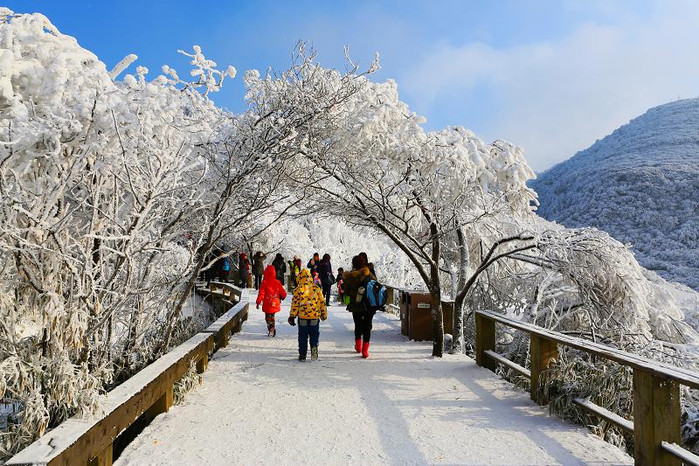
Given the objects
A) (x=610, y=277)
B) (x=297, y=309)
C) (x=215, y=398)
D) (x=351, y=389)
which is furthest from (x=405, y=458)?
(x=610, y=277)

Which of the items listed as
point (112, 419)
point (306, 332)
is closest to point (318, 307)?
point (306, 332)

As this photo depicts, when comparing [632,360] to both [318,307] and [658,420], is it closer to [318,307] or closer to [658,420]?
[658,420]

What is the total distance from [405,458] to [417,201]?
5378 mm

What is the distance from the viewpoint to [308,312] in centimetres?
735

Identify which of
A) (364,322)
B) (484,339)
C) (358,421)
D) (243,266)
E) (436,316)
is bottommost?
(358,421)

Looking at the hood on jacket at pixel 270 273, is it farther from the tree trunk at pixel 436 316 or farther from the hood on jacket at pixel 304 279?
the tree trunk at pixel 436 316

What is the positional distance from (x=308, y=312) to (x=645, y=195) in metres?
62.4

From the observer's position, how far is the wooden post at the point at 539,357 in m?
5.23

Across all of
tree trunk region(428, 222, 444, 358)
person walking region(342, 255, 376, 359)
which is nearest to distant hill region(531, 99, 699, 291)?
tree trunk region(428, 222, 444, 358)

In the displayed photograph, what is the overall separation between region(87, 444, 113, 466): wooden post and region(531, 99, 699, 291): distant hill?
1629 inches

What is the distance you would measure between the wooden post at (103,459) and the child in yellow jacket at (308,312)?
402 cm

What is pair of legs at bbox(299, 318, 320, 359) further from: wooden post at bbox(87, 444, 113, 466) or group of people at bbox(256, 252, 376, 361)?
wooden post at bbox(87, 444, 113, 466)

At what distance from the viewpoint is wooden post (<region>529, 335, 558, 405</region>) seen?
5.23m

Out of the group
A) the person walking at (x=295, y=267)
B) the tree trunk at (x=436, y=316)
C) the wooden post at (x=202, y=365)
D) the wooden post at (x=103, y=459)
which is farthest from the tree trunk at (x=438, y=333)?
the wooden post at (x=103, y=459)
